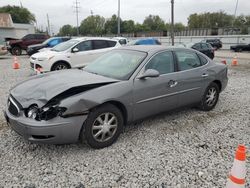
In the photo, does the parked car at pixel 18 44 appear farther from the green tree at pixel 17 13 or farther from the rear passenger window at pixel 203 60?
the green tree at pixel 17 13

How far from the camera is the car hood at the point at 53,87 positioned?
308 centimetres

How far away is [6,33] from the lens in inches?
1425

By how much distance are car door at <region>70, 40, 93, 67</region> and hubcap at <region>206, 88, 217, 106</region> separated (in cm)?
553

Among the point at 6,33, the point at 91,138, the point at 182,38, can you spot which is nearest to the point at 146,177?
the point at 91,138

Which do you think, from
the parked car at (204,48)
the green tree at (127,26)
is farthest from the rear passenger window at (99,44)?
the green tree at (127,26)

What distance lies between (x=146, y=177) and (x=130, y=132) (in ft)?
4.16

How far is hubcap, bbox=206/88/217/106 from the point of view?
16.5ft

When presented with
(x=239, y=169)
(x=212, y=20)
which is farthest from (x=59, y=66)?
(x=212, y=20)

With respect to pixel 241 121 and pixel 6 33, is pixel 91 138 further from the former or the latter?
pixel 6 33

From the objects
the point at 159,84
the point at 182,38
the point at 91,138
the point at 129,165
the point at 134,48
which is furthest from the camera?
the point at 182,38

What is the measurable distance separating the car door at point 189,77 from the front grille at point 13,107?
2.74 metres

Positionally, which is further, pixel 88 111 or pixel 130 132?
pixel 130 132

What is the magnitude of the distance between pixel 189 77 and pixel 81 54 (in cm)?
566

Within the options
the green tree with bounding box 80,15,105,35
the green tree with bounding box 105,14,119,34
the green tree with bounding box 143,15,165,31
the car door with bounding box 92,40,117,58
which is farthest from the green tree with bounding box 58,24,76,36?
the car door with bounding box 92,40,117,58
